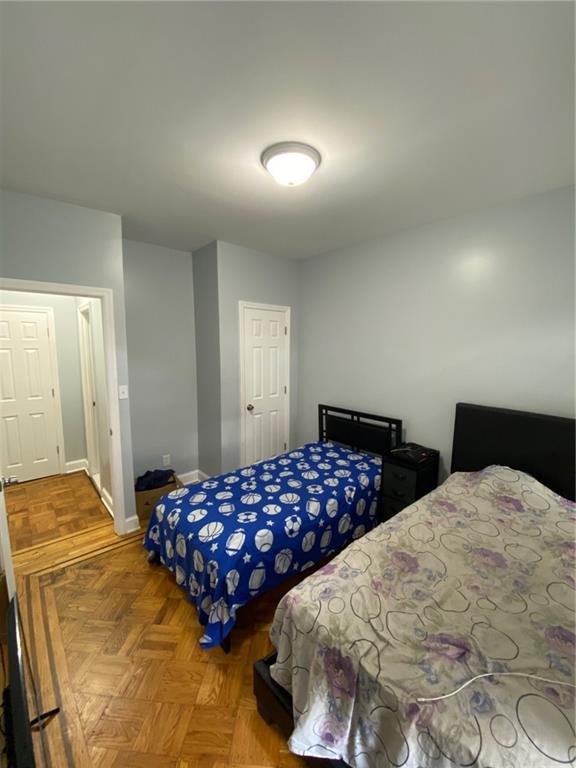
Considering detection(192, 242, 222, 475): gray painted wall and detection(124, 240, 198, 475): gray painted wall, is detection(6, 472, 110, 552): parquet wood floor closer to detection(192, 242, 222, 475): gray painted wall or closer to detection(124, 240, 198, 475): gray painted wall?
detection(124, 240, 198, 475): gray painted wall

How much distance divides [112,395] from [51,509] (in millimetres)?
1509

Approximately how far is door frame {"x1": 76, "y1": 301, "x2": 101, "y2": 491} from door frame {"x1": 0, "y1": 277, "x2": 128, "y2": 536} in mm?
758

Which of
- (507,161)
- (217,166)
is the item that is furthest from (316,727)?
(507,161)

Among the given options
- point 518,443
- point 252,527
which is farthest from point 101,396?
point 518,443

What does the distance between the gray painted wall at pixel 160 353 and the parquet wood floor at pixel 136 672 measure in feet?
4.46

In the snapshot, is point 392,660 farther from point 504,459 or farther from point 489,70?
point 489,70

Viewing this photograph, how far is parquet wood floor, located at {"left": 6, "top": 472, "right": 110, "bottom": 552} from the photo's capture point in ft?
8.73

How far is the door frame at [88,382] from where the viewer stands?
129 inches

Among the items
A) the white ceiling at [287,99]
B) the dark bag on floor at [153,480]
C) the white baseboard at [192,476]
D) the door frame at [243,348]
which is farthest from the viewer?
the white baseboard at [192,476]

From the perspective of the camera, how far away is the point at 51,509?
3045mm

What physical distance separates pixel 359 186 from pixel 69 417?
4034 millimetres

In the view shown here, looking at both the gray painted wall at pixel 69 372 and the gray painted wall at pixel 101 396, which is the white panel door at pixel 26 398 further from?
the gray painted wall at pixel 101 396

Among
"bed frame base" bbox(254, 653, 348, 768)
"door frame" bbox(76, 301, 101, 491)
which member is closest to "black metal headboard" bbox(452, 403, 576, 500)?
"bed frame base" bbox(254, 653, 348, 768)

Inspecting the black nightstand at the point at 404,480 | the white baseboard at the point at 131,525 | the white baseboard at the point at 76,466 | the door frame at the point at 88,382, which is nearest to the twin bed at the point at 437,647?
the black nightstand at the point at 404,480
